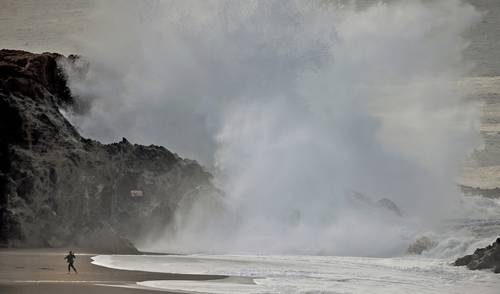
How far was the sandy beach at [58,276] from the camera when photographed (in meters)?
17.6

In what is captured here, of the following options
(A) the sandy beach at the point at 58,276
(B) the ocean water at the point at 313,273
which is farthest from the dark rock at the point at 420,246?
(A) the sandy beach at the point at 58,276

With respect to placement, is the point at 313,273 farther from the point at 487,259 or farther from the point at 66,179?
the point at 66,179

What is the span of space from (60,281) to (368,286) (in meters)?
6.71

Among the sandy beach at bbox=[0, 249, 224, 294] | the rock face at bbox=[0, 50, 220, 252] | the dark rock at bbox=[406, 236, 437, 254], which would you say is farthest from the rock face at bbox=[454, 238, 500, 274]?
the rock face at bbox=[0, 50, 220, 252]

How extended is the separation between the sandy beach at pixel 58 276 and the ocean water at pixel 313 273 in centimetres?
65

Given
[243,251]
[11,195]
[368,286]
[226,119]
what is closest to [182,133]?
[226,119]

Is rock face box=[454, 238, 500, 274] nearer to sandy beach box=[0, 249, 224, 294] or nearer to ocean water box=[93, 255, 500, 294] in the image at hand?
ocean water box=[93, 255, 500, 294]

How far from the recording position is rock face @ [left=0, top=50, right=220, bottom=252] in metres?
26.0

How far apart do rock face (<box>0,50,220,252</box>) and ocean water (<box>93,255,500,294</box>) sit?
9.03 ft

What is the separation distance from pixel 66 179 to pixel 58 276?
25.8 ft

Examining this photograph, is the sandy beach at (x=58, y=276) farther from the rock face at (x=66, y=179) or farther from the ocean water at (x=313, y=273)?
the rock face at (x=66, y=179)

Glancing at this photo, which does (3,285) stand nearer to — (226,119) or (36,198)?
(36,198)

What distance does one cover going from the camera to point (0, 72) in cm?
2795

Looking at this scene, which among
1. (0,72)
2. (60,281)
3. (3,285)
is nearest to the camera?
(3,285)
